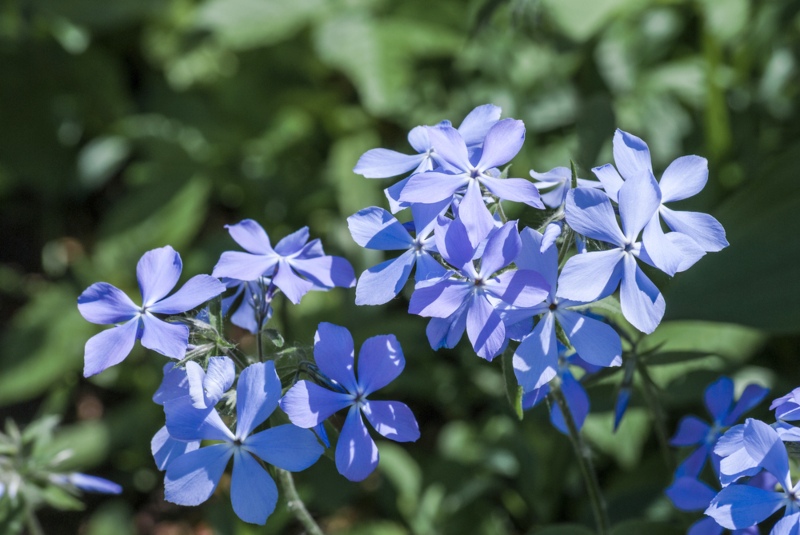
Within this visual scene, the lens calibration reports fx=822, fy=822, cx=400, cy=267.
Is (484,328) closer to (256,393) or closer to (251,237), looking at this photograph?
(256,393)

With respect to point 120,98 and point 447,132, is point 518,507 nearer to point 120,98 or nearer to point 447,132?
point 447,132

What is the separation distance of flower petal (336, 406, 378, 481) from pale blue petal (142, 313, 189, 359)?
0.76 ft

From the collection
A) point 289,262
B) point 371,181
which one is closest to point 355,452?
point 289,262

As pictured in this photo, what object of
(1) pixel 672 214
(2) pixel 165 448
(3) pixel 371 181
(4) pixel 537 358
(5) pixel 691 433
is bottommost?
(3) pixel 371 181

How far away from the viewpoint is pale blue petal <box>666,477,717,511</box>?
50.8 inches

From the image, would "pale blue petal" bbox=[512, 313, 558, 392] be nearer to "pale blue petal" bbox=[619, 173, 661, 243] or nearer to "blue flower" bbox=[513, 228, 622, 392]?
"blue flower" bbox=[513, 228, 622, 392]

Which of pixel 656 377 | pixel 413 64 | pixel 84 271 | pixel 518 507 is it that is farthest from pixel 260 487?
pixel 413 64

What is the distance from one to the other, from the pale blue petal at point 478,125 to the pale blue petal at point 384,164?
2.9 inches

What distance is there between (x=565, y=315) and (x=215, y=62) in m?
2.71

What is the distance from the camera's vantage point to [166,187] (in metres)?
2.87

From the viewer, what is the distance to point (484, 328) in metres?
1.01

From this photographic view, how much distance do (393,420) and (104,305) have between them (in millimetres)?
413

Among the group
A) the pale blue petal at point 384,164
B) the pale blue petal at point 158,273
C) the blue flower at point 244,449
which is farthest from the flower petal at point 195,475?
the pale blue petal at point 384,164

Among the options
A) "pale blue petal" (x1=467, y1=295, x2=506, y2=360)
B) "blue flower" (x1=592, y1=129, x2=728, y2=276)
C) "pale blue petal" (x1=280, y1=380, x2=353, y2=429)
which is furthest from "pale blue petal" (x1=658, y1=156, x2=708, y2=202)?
"pale blue petal" (x1=280, y1=380, x2=353, y2=429)
